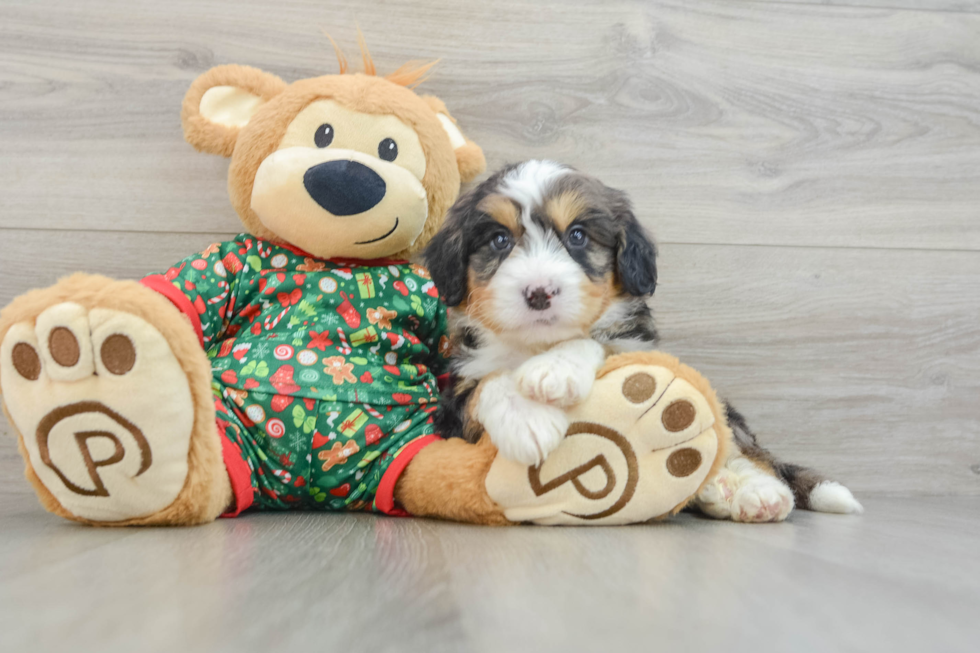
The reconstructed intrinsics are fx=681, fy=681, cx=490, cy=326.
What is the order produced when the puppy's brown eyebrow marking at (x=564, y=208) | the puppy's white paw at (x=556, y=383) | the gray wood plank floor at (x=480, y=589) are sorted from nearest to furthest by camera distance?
the gray wood plank floor at (x=480, y=589) → the puppy's white paw at (x=556, y=383) → the puppy's brown eyebrow marking at (x=564, y=208)

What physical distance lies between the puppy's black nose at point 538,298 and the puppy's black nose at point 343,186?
0.45 metres

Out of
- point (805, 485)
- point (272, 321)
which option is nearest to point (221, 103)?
point (272, 321)

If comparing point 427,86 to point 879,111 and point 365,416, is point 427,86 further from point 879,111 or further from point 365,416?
point 879,111

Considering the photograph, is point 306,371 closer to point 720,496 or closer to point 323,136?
point 323,136

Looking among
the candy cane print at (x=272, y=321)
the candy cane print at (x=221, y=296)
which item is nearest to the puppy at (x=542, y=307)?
the candy cane print at (x=272, y=321)

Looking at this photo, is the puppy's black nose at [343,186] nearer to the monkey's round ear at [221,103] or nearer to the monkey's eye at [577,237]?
the monkey's round ear at [221,103]

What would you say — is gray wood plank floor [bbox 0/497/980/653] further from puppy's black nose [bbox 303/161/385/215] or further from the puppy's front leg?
puppy's black nose [bbox 303/161/385/215]

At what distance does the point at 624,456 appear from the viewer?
48.5 inches

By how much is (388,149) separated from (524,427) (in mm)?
762

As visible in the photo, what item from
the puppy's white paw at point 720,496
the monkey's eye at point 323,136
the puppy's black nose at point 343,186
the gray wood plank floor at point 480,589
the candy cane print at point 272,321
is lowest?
the puppy's white paw at point 720,496

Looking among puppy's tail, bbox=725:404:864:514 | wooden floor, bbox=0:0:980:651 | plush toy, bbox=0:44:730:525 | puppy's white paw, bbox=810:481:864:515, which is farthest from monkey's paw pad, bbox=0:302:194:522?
puppy's white paw, bbox=810:481:864:515

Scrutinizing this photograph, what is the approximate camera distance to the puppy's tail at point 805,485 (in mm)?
→ 1592

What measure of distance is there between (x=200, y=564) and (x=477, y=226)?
799 mm

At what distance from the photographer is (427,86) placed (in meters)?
1.94
